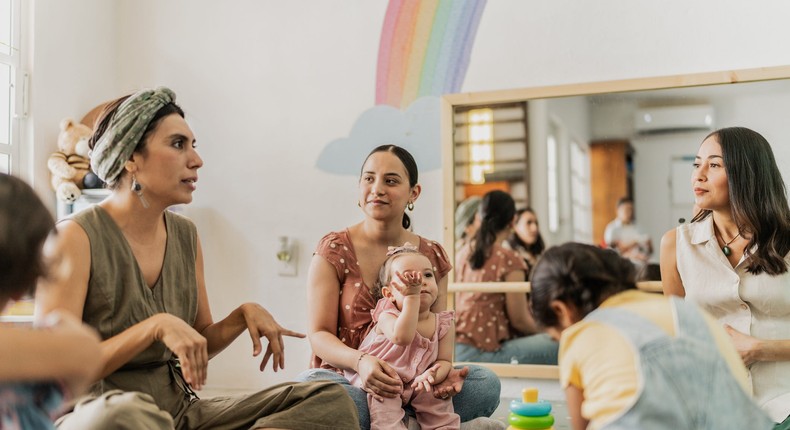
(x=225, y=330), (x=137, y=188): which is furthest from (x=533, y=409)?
(x=137, y=188)

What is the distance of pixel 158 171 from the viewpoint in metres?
1.88


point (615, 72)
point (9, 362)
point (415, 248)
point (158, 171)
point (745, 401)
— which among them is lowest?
point (745, 401)

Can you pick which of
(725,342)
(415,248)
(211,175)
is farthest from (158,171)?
(211,175)

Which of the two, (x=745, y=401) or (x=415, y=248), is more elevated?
(x=415, y=248)

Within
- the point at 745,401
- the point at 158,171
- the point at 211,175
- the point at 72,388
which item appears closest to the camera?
the point at 72,388

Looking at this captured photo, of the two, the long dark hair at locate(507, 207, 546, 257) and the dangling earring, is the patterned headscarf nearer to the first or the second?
the dangling earring

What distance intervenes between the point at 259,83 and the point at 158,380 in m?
2.04

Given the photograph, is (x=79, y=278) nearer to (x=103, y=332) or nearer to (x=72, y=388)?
(x=103, y=332)

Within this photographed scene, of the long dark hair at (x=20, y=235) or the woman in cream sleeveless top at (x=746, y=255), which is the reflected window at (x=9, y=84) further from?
the woman in cream sleeveless top at (x=746, y=255)

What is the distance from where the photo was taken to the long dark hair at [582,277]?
1.53m

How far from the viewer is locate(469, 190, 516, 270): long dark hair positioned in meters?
3.10

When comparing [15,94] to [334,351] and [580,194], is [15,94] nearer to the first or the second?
[334,351]

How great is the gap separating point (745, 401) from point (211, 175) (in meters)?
2.70

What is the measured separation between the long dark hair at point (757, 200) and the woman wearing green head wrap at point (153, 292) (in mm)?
1129
